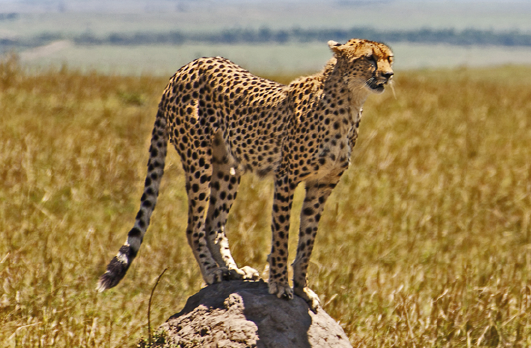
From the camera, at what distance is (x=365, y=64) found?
313cm

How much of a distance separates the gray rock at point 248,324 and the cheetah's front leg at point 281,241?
62 millimetres

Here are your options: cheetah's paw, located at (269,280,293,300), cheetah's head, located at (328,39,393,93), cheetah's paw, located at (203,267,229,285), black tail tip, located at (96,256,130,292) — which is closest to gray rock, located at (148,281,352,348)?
cheetah's paw, located at (269,280,293,300)

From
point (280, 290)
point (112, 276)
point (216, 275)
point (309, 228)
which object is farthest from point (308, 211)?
point (112, 276)

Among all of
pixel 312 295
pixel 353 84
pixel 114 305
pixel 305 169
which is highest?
pixel 353 84

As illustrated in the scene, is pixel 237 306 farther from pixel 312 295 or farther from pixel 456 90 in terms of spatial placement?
pixel 456 90

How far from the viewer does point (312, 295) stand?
3.50m

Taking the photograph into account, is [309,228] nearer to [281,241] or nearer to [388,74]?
[281,241]

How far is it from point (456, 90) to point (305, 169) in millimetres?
12184

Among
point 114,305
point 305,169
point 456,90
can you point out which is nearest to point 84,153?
point 114,305

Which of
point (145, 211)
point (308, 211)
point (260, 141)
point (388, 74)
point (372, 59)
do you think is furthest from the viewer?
point (145, 211)

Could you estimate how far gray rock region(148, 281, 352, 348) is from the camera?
3.17 metres

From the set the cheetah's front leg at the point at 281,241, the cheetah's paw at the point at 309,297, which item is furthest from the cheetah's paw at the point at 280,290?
the cheetah's paw at the point at 309,297

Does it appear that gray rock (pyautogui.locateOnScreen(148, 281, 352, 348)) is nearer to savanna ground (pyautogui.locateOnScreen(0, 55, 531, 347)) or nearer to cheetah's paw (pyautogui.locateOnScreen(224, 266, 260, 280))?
cheetah's paw (pyautogui.locateOnScreen(224, 266, 260, 280))

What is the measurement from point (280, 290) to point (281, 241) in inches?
10.8
